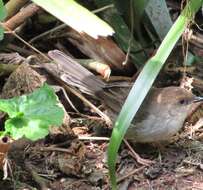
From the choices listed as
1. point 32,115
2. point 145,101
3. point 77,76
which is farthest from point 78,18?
point 145,101

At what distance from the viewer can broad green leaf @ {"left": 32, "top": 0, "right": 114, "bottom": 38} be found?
159 inches

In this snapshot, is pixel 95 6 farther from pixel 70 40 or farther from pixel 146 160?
pixel 146 160

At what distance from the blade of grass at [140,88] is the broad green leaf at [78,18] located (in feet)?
1.52

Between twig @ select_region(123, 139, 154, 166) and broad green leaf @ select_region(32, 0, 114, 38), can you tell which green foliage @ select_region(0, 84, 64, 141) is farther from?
twig @ select_region(123, 139, 154, 166)

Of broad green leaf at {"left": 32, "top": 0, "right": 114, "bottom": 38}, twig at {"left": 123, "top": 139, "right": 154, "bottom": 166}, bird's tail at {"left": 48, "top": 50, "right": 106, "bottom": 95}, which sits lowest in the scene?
twig at {"left": 123, "top": 139, "right": 154, "bottom": 166}

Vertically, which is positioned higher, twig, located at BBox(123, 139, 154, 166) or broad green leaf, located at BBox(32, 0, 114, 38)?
broad green leaf, located at BBox(32, 0, 114, 38)

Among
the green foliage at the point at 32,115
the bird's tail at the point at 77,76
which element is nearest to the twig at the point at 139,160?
the bird's tail at the point at 77,76

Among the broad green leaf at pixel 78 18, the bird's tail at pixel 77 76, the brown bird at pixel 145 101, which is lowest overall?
the brown bird at pixel 145 101

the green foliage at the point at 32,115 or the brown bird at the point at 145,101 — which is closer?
the green foliage at the point at 32,115

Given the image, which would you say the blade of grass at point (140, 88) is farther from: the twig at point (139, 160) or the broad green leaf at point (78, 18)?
the twig at point (139, 160)

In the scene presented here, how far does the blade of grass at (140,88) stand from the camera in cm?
402

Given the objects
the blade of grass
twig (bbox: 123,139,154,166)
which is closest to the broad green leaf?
the blade of grass

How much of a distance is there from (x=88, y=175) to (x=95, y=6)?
65.9 inches

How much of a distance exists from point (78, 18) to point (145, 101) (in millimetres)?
1206
